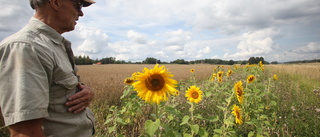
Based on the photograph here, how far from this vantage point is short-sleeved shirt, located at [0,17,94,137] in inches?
44.1

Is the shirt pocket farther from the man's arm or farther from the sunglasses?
the sunglasses

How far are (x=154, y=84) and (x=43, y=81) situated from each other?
3.27 feet

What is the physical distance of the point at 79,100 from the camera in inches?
64.1

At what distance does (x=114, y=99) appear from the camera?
687cm

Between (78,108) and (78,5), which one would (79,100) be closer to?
(78,108)

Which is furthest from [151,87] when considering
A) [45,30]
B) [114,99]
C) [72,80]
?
[114,99]

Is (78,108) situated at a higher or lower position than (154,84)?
lower

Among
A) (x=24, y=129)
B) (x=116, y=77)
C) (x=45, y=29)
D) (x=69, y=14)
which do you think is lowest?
(x=116, y=77)

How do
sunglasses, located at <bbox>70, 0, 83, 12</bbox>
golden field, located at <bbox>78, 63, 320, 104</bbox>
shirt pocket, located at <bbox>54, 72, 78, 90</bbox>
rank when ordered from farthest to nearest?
golden field, located at <bbox>78, 63, 320, 104</bbox>, sunglasses, located at <bbox>70, 0, 83, 12</bbox>, shirt pocket, located at <bbox>54, 72, 78, 90</bbox>

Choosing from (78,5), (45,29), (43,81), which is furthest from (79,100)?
(78,5)

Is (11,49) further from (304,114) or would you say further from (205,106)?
(304,114)

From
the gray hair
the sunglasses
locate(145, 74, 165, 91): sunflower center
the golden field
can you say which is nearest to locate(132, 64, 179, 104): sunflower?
locate(145, 74, 165, 91): sunflower center

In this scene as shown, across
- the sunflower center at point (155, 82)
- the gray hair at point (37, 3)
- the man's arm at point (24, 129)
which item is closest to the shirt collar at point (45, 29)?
the gray hair at point (37, 3)

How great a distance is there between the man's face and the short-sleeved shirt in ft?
0.71
